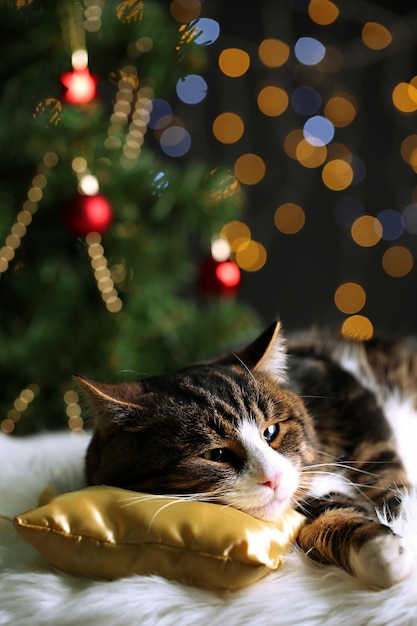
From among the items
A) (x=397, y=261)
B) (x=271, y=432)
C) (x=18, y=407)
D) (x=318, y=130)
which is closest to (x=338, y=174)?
(x=318, y=130)

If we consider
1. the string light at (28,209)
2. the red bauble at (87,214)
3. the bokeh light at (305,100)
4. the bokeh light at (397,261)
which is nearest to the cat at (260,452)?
the red bauble at (87,214)

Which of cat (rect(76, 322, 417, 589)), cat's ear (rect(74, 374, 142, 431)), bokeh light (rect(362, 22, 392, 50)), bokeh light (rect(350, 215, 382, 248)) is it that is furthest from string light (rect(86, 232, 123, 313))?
bokeh light (rect(362, 22, 392, 50))

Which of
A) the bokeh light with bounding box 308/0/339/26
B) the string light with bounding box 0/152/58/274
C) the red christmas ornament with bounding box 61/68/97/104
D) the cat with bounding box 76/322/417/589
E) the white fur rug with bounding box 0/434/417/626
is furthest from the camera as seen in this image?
the bokeh light with bounding box 308/0/339/26

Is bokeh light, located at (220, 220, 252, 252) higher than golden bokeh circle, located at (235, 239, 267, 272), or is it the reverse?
bokeh light, located at (220, 220, 252, 252)

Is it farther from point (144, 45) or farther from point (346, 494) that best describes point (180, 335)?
point (346, 494)

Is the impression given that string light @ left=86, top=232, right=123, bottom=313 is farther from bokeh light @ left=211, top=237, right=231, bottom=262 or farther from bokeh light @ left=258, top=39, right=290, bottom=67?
bokeh light @ left=258, top=39, right=290, bottom=67

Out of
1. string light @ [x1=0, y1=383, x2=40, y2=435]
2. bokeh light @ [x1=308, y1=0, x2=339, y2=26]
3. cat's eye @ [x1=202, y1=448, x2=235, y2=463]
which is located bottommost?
string light @ [x1=0, y1=383, x2=40, y2=435]

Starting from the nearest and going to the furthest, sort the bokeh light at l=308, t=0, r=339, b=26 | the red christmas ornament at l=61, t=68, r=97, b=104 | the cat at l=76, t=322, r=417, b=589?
the cat at l=76, t=322, r=417, b=589 → the red christmas ornament at l=61, t=68, r=97, b=104 → the bokeh light at l=308, t=0, r=339, b=26

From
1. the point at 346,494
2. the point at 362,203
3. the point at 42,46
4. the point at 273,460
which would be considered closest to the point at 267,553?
the point at 273,460

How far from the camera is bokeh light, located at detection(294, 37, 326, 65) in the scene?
7.73 ft

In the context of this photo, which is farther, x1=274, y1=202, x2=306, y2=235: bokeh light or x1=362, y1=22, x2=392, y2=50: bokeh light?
x1=274, y1=202, x2=306, y2=235: bokeh light

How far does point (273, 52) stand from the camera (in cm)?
238

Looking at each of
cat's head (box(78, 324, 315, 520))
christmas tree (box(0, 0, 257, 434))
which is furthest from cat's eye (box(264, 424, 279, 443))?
christmas tree (box(0, 0, 257, 434))

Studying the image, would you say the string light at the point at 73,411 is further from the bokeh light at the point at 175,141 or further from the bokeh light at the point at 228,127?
the bokeh light at the point at 228,127
